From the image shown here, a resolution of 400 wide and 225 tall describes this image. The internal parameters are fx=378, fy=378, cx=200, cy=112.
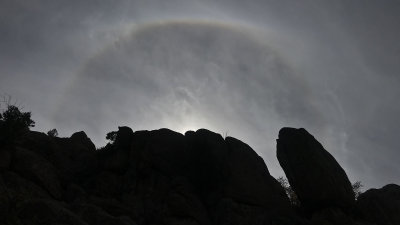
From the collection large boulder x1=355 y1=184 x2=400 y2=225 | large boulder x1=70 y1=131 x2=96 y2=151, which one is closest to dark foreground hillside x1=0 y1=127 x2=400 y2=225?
large boulder x1=355 y1=184 x2=400 y2=225

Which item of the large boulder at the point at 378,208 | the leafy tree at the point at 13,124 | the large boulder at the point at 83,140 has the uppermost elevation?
the large boulder at the point at 83,140

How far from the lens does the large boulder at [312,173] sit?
157 ft

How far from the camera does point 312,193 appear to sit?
160ft

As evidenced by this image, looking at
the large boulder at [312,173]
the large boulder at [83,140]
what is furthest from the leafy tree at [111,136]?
the large boulder at [312,173]

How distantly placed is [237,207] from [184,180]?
28.5 feet

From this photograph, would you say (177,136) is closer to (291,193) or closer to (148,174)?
(148,174)

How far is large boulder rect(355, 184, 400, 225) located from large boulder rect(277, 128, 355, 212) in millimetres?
1818

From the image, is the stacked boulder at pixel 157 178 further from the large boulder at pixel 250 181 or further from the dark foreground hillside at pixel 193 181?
the dark foreground hillside at pixel 193 181

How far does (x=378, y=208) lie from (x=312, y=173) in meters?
9.14

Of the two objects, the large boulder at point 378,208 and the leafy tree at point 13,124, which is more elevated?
the leafy tree at point 13,124

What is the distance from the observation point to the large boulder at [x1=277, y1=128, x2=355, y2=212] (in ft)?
157

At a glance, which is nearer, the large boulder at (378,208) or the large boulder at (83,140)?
the large boulder at (378,208)

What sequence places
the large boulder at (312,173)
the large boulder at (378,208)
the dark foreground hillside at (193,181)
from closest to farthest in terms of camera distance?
the dark foreground hillside at (193,181) < the large boulder at (378,208) < the large boulder at (312,173)

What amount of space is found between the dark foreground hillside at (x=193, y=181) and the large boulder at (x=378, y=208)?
123 millimetres
